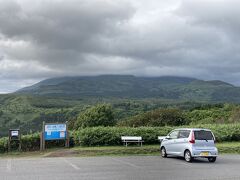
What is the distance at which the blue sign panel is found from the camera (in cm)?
2641

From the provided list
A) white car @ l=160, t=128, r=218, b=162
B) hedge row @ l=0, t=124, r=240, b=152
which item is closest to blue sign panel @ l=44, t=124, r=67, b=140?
hedge row @ l=0, t=124, r=240, b=152

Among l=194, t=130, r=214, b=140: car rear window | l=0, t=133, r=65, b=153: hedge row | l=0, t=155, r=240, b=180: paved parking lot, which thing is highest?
l=194, t=130, r=214, b=140: car rear window

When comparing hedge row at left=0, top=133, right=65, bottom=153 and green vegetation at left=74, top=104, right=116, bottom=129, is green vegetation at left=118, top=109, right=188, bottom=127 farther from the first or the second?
hedge row at left=0, top=133, right=65, bottom=153

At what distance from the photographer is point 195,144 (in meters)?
19.8

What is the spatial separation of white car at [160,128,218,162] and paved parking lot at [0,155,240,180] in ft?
2.34

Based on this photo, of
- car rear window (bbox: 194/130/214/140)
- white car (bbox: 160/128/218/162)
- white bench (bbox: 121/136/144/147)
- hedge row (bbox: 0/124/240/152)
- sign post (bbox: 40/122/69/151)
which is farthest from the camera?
white bench (bbox: 121/136/144/147)

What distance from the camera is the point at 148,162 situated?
63.4 feet

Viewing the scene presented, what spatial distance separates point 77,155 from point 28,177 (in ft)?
29.2

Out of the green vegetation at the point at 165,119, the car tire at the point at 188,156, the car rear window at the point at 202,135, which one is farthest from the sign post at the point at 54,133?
the green vegetation at the point at 165,119

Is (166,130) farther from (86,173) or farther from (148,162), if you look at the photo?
(86,173)

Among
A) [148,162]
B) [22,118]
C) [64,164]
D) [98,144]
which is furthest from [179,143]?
[22,118]

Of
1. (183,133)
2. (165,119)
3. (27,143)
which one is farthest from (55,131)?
(165,119)

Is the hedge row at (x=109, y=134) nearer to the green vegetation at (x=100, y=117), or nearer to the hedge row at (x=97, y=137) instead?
the hedge row at (x=97, y=137)

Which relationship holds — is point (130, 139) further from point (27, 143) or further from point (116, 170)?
point (116, 170)
